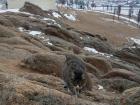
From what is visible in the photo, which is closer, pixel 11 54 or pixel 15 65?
pixel 15 65

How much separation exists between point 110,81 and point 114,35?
109 ft

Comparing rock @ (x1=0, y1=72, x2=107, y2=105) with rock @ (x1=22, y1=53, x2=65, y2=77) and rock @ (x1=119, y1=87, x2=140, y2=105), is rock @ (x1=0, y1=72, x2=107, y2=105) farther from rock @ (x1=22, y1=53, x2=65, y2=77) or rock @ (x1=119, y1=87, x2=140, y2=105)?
rock @ (x1=22, y1=53, x2=65, y2=77)

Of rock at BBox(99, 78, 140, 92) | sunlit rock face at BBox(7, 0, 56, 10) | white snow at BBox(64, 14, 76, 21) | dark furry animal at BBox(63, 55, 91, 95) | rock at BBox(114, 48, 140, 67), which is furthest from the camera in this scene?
white snow at BBox(64, 14, 76, 21)

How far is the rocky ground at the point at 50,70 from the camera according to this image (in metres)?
9.45

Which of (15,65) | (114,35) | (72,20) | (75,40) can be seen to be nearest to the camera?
(15,65)

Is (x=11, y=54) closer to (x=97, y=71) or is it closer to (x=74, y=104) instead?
(x=97, y=71)

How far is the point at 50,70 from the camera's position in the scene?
1658 cm

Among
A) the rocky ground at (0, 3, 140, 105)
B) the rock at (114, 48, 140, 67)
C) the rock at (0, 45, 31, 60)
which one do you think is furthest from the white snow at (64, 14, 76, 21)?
the rock at (0, 45, 31, 60)

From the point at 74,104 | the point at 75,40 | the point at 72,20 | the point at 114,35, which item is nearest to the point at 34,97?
the point at 74,104

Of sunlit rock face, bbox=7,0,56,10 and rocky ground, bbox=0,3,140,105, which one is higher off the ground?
rocky ground, bbox=0,3,140,105

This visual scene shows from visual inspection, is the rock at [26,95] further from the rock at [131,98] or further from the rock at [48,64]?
the rock at [48,64]

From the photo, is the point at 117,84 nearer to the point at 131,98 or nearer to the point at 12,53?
the point at 12,53

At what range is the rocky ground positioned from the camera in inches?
372

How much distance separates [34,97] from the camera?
9211 mm
